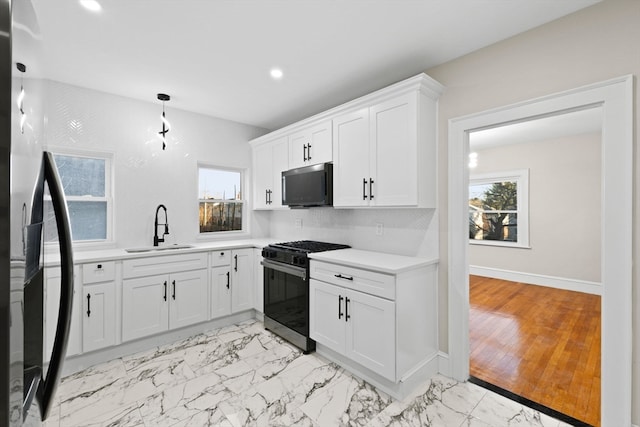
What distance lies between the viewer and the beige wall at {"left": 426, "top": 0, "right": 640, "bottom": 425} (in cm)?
172

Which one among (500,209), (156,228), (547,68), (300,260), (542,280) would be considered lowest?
(542,280)

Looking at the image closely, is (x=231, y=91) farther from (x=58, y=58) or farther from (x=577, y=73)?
(x=577, y=73)

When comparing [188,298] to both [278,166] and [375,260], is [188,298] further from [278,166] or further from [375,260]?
[375,260]

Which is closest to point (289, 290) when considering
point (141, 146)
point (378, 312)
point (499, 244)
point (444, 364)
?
point (378, 312)

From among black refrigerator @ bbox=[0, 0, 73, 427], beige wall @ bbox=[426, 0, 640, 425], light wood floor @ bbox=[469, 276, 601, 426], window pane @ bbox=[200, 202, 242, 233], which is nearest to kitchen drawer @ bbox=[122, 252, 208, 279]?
window pane @ bbox=[200, 202, 242, 233]

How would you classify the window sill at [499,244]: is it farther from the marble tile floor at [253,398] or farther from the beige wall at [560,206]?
the marble tile floor at [253,398]

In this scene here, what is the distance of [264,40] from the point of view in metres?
2.24

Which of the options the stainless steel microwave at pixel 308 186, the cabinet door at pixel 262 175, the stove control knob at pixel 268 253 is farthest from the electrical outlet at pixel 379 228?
the cabinet door at pixel 262 175

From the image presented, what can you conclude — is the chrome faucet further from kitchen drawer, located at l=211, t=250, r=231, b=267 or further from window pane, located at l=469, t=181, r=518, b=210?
window pane, located at l=469, t=181, r=518, b=210

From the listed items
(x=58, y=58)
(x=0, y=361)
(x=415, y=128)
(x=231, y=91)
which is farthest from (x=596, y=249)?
(x=58, y=58)

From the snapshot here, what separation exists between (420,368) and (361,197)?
1.51 m

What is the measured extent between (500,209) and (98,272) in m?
6.43

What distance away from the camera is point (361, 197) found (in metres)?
2.77

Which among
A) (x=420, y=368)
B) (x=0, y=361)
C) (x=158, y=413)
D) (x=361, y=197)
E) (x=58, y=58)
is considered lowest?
(x=158, y=413)
